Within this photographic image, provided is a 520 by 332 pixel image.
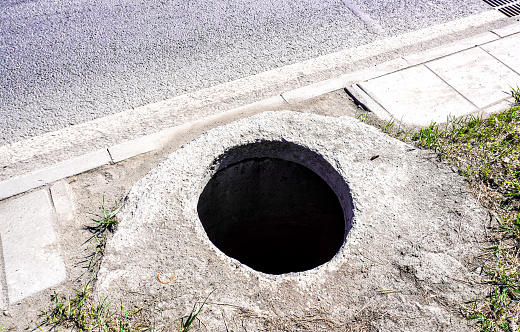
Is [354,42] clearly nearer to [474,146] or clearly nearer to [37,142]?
[474,146]

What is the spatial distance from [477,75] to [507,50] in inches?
29.3

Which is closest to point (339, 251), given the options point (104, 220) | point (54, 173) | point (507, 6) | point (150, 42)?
point (104, 220)

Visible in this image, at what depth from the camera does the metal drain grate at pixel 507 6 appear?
519 centimetres

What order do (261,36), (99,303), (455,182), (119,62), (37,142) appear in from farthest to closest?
1. (261,36)
2. (119,62)
3. (37,142)
4. (455,182)
5. (99,303)

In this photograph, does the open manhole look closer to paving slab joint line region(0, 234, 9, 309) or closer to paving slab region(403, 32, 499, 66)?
paving slab joint line region(0, 234, 9, 309)

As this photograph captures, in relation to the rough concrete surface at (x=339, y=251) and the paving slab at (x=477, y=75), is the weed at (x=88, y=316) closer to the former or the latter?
the rough concrete surface at (x=339, y=251)

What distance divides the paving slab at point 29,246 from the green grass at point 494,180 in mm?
2729

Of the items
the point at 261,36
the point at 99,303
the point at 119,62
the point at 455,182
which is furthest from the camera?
the point at 261,36

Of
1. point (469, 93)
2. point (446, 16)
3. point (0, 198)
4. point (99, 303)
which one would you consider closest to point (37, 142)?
point (0, 198)

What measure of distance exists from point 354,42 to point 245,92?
1735 mm

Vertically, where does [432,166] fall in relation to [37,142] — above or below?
above

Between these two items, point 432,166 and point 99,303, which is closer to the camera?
point 99,303

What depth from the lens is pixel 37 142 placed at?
3631mm

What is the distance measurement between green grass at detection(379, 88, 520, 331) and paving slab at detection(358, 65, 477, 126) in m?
0.19
